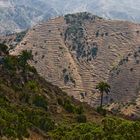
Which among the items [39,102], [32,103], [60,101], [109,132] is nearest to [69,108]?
[60,101]

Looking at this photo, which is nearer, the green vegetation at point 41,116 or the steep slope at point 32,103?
the green vegetation at point 41,116

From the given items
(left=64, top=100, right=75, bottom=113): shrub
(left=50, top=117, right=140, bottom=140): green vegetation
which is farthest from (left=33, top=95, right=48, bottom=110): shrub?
(left=50, top=117, right=140, bottom=140): green vegetation

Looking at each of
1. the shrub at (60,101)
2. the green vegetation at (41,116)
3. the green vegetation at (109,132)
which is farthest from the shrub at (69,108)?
the green vegetation at (109,132)

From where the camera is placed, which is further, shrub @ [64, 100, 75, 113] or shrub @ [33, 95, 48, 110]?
shrub @ [64, 100, 75, 113]

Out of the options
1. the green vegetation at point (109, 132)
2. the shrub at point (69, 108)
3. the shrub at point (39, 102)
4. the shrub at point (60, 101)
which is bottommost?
the shrub at point (69, 108)

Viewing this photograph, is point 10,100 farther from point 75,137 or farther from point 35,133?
point 75,137

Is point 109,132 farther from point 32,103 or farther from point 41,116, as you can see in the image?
point 32,103

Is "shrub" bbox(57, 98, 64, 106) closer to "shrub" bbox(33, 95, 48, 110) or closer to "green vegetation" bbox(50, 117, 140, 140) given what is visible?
"shrub" bbox(33, 95, 48, 110)

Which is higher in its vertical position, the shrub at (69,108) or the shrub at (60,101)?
the shrub at (60,101)

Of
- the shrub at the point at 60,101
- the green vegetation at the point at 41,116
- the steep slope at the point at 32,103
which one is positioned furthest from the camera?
the shrub at the point at 60,101

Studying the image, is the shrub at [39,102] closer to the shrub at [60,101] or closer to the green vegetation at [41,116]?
the green vegetation at [41,116]

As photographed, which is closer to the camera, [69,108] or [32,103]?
[32,103]
